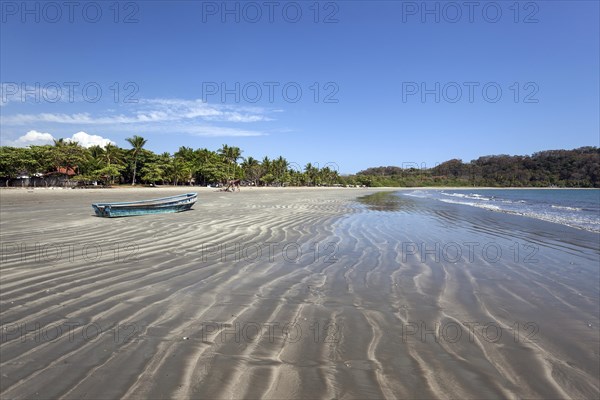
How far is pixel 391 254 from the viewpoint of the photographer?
25.9 ft

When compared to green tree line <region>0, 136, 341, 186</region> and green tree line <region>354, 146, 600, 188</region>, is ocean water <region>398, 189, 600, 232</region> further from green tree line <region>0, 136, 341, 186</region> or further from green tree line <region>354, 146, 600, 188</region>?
green tree line <region>354, 146, 600, 188</region>

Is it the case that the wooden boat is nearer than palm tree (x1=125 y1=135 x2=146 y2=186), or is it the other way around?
the wooden boat

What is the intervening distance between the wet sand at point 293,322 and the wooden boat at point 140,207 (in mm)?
5355

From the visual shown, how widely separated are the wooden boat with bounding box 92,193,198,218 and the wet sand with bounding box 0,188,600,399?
5.36 meters

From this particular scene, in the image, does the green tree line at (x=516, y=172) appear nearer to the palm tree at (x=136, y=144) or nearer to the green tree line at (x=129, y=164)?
the green tree line at (x=129, y=164)

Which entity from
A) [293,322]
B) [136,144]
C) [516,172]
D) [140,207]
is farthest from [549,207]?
[516,172]

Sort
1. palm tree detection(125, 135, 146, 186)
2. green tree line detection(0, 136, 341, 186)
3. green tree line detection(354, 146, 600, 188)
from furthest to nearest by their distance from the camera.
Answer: green tree line detection(354, 146, 600, 188) → palm tree detection(125, 135, 146, 186) → green tree line detection(0, 136, 341, 186)

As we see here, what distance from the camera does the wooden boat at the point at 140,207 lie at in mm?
13570

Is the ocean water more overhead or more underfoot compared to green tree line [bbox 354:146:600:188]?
more underfoot

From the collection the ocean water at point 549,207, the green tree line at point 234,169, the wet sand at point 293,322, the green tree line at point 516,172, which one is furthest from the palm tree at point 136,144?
the green tree line at point 516,172

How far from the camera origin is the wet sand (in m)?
2.64

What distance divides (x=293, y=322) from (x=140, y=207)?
42.2ft

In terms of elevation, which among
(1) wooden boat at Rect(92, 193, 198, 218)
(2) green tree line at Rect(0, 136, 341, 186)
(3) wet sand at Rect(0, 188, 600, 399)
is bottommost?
(3) wet sand at Rect(0, 188, 600, 399)

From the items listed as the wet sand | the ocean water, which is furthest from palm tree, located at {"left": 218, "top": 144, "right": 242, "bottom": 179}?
the wet sand
